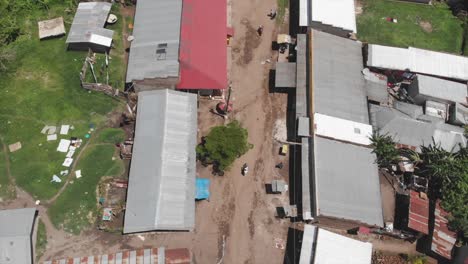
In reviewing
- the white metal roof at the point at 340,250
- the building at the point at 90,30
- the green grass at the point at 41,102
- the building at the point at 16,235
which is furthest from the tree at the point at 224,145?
the building at the point at 90,30

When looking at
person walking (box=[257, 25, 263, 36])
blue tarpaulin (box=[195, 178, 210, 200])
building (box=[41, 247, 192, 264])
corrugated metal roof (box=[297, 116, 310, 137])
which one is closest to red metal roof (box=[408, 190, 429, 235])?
corrugated metal roof (box=[297, 116, 310, 137])

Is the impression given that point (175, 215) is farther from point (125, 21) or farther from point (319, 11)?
point (319, 11)

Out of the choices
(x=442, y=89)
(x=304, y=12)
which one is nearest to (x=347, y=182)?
(x=442, y=89)

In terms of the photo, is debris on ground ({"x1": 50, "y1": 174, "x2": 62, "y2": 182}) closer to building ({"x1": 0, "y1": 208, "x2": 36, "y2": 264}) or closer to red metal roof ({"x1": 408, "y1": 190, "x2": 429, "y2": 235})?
building ({"x1": 0, "y1": 208, "x2": 36, "y2": 264})

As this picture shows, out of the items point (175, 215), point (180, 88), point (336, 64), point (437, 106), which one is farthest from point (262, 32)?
point (175, 215)

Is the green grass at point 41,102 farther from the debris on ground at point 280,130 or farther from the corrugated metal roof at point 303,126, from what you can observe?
the corrugated metal roof at point 303,126

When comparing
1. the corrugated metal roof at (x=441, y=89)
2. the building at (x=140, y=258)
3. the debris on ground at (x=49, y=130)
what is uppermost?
the corrugated metal roof at (x=441, y=89)
